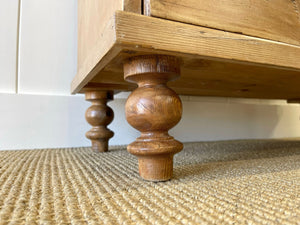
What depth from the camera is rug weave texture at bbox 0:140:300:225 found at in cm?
26

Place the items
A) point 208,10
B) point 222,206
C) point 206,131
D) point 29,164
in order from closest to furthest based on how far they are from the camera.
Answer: point 222,206
point 208,10
point 29,164
point 206,131

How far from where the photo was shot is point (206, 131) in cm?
127

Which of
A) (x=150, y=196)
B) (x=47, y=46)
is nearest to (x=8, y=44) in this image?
A: (x=47, y=46)

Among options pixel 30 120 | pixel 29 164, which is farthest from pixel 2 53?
pixel 29 164

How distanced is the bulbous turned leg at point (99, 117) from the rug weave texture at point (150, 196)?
265 mm

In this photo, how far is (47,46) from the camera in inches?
38.5

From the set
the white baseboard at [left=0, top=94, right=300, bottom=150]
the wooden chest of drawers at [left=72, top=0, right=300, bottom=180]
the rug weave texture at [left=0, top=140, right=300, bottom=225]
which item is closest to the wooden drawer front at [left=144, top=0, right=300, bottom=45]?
the wooden chest of drawers at [left=72, top=0, right=300, bottom=180]

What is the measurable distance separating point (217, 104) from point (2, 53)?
3.48 ft

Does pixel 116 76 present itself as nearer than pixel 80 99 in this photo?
Yes

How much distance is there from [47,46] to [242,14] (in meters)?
0.83

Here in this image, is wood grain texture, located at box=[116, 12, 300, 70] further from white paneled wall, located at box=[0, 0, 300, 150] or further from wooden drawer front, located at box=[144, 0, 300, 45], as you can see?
white paneled wall, located at box=[0, 0, 300, 150]

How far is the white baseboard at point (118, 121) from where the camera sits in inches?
35.1

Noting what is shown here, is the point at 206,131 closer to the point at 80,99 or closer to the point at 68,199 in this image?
the point at 80,99

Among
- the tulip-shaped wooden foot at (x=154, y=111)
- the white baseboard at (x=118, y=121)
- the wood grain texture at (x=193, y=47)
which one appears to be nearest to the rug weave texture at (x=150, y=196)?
the tulip-shaped wooden foot at (x=154, y=111)
